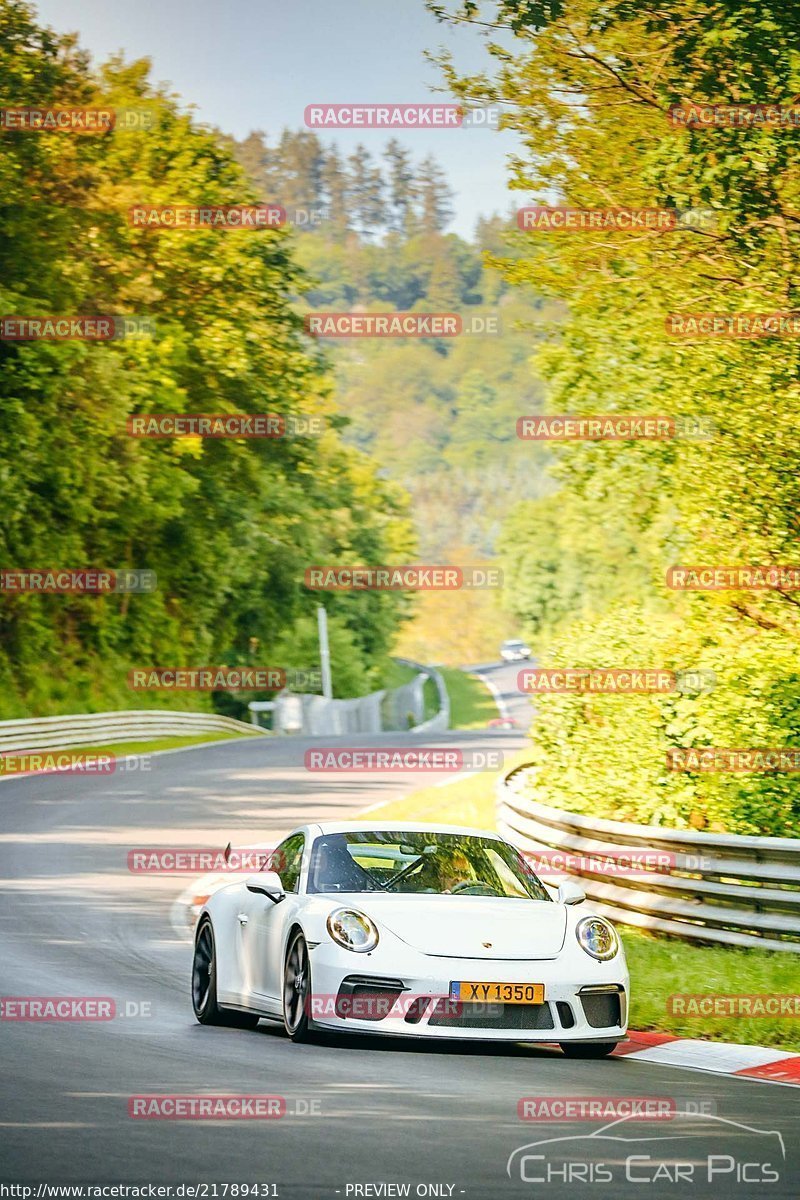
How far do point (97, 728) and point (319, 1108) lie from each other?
35116 mm

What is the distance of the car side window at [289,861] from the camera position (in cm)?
1067

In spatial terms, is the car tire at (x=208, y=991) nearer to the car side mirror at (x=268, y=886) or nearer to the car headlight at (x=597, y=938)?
the car side mirror at (x=268, y=886)

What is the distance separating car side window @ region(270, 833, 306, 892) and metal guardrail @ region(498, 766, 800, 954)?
326 centimetres

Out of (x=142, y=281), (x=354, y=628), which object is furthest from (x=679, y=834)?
(x=354, y=628)

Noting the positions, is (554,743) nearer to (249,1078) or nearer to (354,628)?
(249,1078)

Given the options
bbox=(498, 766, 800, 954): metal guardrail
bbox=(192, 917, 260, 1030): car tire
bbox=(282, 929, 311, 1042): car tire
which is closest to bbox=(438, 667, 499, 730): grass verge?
bbox=(498, 766, 800, 954): metal guardrail

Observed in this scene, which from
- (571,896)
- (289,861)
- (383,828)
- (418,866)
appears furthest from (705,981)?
(289,861)

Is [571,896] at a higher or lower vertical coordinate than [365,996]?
higher

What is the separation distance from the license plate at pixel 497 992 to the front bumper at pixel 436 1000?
0.02 metres

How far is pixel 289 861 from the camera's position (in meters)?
11.0

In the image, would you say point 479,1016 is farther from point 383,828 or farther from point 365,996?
point 383,828

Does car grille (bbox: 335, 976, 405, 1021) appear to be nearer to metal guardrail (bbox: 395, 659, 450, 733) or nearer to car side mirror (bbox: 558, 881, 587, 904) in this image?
car side mirror (bbox: 558, 881, 587, 904)

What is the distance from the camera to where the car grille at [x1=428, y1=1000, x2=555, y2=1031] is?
31.0 ft

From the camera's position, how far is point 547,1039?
9.54 meters
